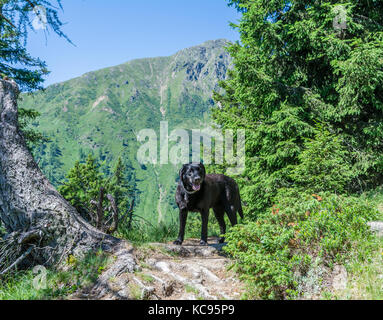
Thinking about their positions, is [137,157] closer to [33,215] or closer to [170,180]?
[170,180]

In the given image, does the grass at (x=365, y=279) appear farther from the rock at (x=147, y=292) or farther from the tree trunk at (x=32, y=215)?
the tree trunk at (x=32, y=215)

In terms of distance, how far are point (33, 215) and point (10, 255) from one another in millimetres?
541

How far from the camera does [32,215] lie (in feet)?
11.7

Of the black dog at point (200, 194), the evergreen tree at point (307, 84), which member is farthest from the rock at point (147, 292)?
the evergreen tree at point (307, 84)

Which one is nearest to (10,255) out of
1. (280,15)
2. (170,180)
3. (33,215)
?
(33,215)

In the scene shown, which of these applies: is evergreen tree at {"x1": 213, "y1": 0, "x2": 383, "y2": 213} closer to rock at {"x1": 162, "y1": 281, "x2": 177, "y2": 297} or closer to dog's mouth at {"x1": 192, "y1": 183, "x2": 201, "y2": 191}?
dog's mouth at {"x1": 192, "y1": 183, "x2": 201, "y2": 191}

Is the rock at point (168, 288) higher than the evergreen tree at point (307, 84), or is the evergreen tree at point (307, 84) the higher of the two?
the evergreen tree at point (307, 84)

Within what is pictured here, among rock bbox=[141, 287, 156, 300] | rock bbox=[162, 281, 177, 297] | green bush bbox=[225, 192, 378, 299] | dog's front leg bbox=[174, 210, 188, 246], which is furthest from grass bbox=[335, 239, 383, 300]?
dog's front leg bbox=[174, 210, 188, 246]

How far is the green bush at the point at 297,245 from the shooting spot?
2988 millimetres

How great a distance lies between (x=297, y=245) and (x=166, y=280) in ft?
5.78

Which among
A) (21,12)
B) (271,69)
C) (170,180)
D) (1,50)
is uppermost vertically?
(1,50)

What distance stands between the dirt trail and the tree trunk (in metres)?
0.62

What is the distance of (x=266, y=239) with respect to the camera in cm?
334

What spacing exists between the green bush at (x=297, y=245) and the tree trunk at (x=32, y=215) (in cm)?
200
